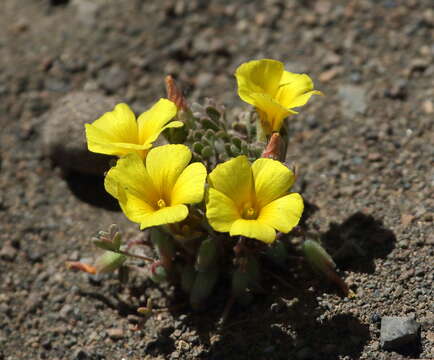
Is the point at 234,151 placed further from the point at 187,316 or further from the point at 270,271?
the point at 187,316

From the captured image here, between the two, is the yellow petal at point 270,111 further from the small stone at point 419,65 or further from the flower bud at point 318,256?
the small stone at point 419,65

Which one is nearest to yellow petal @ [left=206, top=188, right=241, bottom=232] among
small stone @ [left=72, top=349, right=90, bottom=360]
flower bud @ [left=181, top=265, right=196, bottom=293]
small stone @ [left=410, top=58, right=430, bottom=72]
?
flower bud @ [left=181, top=265, right=196, bottom=293]

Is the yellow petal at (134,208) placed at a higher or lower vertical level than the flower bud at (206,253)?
higher

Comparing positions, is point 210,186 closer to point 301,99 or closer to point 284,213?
point 284,213

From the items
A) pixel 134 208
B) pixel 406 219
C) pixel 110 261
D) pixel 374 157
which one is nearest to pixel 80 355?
pixel 110 261

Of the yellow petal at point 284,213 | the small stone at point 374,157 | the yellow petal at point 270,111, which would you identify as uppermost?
the yellow petal at point 270,111

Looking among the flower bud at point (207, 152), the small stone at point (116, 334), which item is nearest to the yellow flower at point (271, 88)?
the flower bud at point (207, 152)

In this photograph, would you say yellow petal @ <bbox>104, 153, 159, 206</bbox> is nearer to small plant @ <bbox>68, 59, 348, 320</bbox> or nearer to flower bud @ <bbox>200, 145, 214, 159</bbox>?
small plant @ <bbox>68, 59, 348, 320</bbox>
